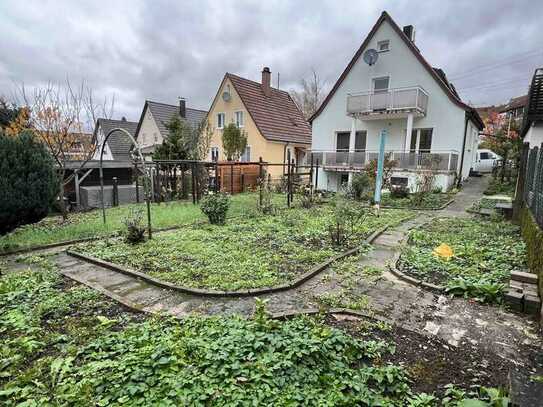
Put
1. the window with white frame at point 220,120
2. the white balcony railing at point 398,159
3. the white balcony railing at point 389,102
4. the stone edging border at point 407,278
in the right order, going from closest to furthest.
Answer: the stone edging border at point 407,278
the white balcony railing at point 398,159
the white balcony railing at point 389,102
the window with white frame at point 220,120

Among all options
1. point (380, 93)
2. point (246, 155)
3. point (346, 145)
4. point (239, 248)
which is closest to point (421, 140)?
point (380, 93)

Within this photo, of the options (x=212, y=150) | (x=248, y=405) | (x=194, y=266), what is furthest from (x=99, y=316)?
(x=212, y=150)

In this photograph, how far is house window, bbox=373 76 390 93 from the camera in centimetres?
1634

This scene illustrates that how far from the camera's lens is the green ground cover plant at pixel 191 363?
2010 mm

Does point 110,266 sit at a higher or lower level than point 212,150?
lower

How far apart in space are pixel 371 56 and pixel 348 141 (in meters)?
4.85

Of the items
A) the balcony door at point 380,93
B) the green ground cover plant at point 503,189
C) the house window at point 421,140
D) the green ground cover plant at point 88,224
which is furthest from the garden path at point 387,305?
the house window at point 421,140

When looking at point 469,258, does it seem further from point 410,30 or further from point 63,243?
point 410,30

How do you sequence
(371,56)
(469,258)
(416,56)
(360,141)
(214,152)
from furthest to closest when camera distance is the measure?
(214,152) → (360,141) → (371,56) → (416,56) → (469,258)

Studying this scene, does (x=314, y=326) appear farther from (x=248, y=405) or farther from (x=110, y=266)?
(x=110, y=266)

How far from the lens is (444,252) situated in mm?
5391

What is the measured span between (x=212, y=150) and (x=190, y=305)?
21599mm

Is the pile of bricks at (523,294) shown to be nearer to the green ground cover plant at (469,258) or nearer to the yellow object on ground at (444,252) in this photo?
the green ground cover plant at (469,258)

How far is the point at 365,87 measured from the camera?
1691cm
